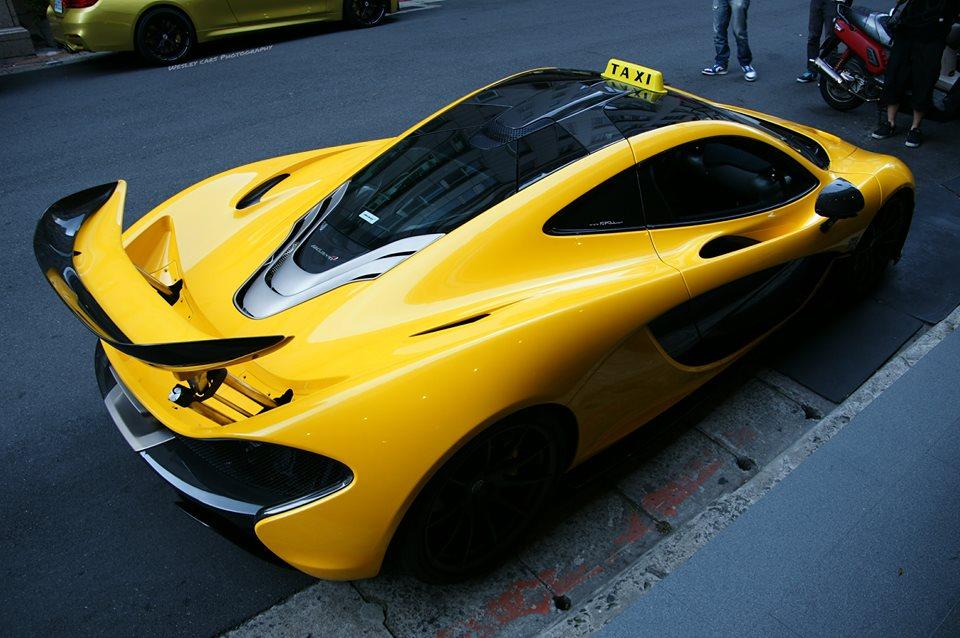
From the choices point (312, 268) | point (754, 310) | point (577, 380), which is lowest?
point (754, 310)

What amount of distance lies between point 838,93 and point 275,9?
586 centimetres

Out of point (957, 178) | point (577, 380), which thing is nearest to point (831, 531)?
point (577, 380)

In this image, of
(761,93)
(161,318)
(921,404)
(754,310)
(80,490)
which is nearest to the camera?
(161,318)

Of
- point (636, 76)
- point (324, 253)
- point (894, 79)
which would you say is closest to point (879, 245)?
point (636, 76)

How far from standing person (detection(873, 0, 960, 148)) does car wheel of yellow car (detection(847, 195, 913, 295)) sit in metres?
2.73

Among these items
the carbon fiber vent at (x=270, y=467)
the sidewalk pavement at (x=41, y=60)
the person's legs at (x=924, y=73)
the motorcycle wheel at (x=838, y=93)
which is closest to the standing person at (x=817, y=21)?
the motorcycle wheel at (x=838, y=93)

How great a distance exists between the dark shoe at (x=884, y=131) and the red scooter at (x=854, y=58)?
12.0 inches

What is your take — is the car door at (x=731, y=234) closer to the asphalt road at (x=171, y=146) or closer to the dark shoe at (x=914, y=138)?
the asphalt road at (x=171, y=146)

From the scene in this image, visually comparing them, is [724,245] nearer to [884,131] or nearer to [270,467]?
[270,467]

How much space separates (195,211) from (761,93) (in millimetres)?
5961

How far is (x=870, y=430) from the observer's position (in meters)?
3.48

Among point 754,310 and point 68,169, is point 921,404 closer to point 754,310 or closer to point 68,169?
point 754,310

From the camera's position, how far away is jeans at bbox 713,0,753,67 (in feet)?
26.0

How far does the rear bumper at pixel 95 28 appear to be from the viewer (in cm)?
790
